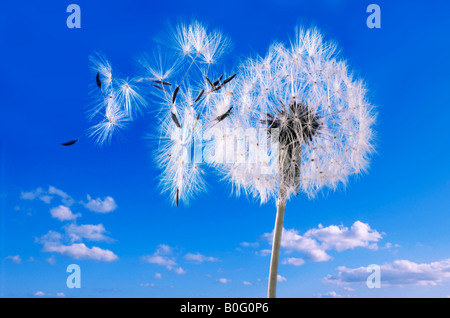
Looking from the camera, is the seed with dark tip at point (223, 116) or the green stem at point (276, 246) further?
the seed with dark tip at point (223, 116)

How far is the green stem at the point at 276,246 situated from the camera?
7.11 m

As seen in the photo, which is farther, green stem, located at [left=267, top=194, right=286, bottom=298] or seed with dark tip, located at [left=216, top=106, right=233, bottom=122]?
seed with dark tip, located at [left=216, top=106, right=233, bottom=122]

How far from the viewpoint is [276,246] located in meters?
7.26

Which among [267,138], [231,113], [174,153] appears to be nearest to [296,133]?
[267,138]

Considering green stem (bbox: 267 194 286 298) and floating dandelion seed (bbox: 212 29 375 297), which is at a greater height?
floating dandelion seed (bbox: 212 29 375 297)

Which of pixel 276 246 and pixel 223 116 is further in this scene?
pixel 223 116

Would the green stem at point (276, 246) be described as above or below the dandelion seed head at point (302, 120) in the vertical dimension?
below

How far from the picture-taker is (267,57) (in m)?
8.10

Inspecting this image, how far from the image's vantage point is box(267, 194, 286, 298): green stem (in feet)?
23.3

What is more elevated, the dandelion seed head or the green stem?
the dandelion seed head

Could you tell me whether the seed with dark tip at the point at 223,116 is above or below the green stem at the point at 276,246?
above

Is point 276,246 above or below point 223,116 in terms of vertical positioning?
below

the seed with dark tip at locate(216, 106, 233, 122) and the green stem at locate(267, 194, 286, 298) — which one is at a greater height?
the seed with dark tip at locate(216, 106, 233, 122)
